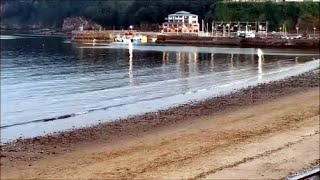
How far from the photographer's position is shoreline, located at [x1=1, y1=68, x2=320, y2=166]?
1264 cm

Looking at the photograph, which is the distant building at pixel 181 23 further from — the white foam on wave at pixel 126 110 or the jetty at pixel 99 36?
the white foam on wave at pixel 126 110

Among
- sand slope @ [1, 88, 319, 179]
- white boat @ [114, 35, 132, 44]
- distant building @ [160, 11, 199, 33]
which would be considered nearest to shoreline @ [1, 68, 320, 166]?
sand slope @ [1, 88, 319, 179]

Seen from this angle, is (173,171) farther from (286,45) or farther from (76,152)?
(286,45)

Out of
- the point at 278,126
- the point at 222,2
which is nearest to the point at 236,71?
the point at 278,126

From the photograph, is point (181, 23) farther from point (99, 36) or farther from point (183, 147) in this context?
point (183, 147)

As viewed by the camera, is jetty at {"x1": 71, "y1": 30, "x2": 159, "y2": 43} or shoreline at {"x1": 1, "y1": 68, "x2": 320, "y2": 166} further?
jetty at {"x1": 71, "y1": 30, "x2": 159, "y2": 43}

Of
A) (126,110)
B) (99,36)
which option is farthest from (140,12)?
(126,110)

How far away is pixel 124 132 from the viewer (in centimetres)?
1502

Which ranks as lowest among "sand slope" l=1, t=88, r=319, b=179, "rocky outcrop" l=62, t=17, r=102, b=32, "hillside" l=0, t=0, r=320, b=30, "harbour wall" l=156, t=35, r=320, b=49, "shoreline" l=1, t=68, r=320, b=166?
"harbour wall" l=156, t=35, r=320, b=49

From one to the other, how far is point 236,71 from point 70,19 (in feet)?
351

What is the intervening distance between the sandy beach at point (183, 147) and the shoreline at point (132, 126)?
0.02 metres

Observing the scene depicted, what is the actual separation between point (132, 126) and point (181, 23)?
289 ft

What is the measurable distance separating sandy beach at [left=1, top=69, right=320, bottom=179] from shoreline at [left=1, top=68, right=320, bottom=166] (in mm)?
24

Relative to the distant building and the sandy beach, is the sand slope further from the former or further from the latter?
the distant building
